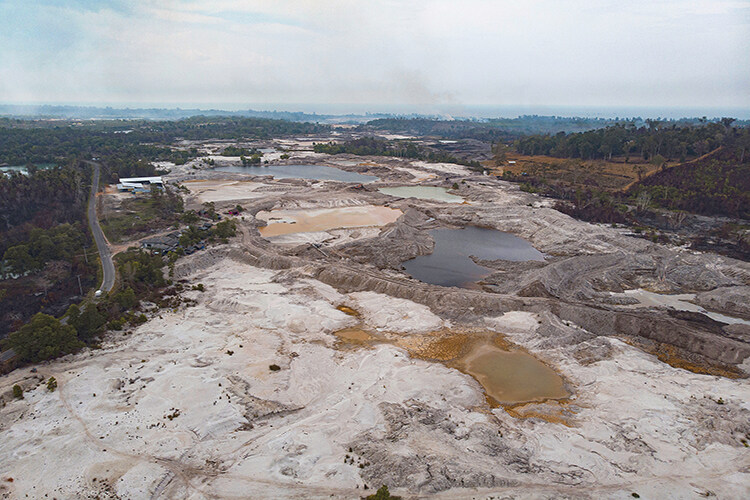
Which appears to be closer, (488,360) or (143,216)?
(488,360)

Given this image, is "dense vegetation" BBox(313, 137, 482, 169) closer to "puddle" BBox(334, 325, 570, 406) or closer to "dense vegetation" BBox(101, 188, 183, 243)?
"dense vegetation" BBox(101, 188, 183, 243)

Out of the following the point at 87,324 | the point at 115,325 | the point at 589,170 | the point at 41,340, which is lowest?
the point at 115,325

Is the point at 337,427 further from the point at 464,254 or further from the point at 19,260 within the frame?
the point at 19,260

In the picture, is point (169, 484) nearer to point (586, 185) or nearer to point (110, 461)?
point (110, 461)

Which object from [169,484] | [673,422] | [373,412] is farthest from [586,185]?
[169,484]

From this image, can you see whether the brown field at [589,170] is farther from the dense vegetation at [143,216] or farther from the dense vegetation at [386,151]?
the dense vegetation at [143,216]

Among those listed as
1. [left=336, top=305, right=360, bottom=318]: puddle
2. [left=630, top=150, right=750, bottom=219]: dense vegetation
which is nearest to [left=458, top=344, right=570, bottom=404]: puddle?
[left=336, top=305, right=360, bottom=318]: puddle

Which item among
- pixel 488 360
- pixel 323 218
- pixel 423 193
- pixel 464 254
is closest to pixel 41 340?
pixel 488 360
